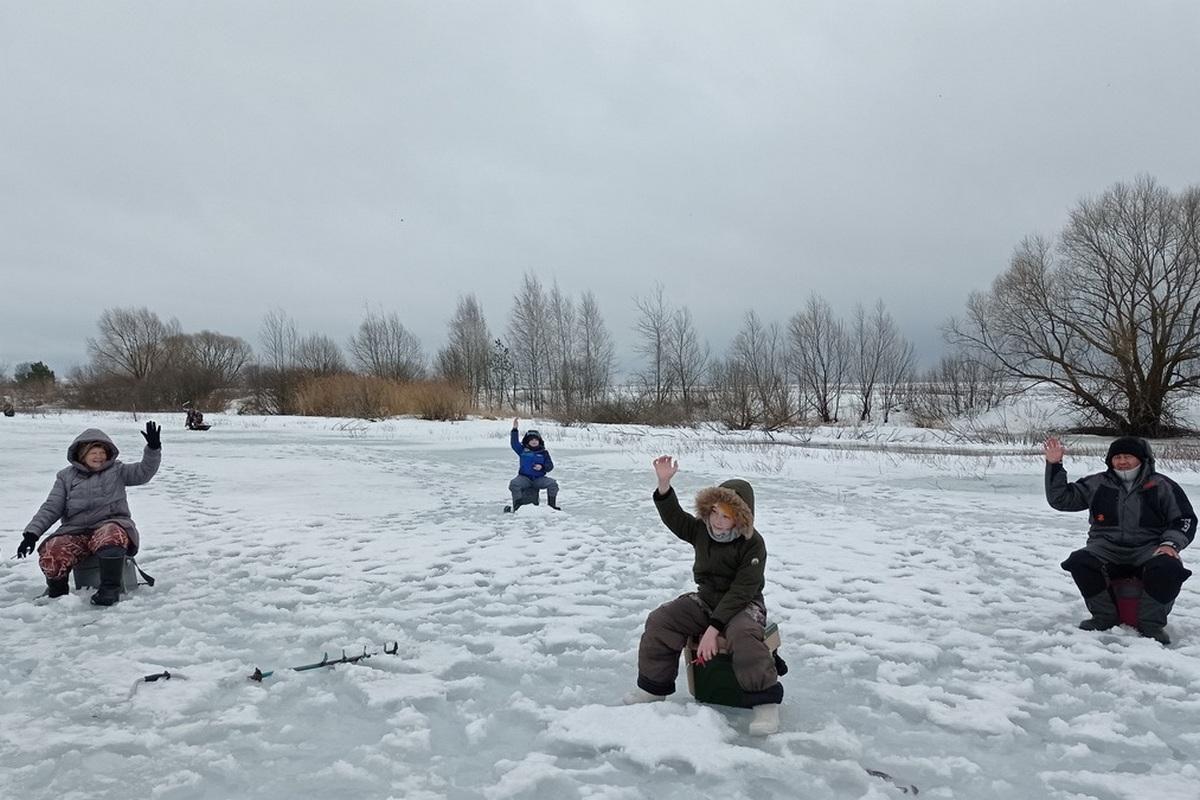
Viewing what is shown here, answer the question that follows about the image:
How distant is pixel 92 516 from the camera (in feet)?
17.4

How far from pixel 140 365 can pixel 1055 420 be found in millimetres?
78088

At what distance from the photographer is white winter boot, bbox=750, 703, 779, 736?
3035mm

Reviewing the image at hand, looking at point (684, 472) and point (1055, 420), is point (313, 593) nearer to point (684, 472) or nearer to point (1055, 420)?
point (684, 472)

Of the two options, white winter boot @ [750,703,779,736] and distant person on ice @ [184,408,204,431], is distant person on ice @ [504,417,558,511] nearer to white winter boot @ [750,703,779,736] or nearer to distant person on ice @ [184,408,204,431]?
white winter boot @ [750,703,779,736]

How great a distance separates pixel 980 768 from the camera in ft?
9.21

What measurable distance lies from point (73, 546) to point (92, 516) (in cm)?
26

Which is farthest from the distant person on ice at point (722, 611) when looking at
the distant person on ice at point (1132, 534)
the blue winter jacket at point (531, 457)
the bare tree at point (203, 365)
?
the bare tree at point (203, 365)

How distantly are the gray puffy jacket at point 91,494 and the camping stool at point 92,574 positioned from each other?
0.56 feet

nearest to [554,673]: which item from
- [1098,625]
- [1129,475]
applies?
[1098,625]

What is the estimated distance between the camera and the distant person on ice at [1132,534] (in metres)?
4.10

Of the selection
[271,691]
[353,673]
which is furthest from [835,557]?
[271,691]

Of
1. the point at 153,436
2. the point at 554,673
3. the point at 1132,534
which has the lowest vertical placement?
the point at 554,673

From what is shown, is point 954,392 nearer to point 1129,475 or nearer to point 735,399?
point 735,399

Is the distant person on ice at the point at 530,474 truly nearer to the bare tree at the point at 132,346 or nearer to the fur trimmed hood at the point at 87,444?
the fur trimmed hood at the point at 87,444
